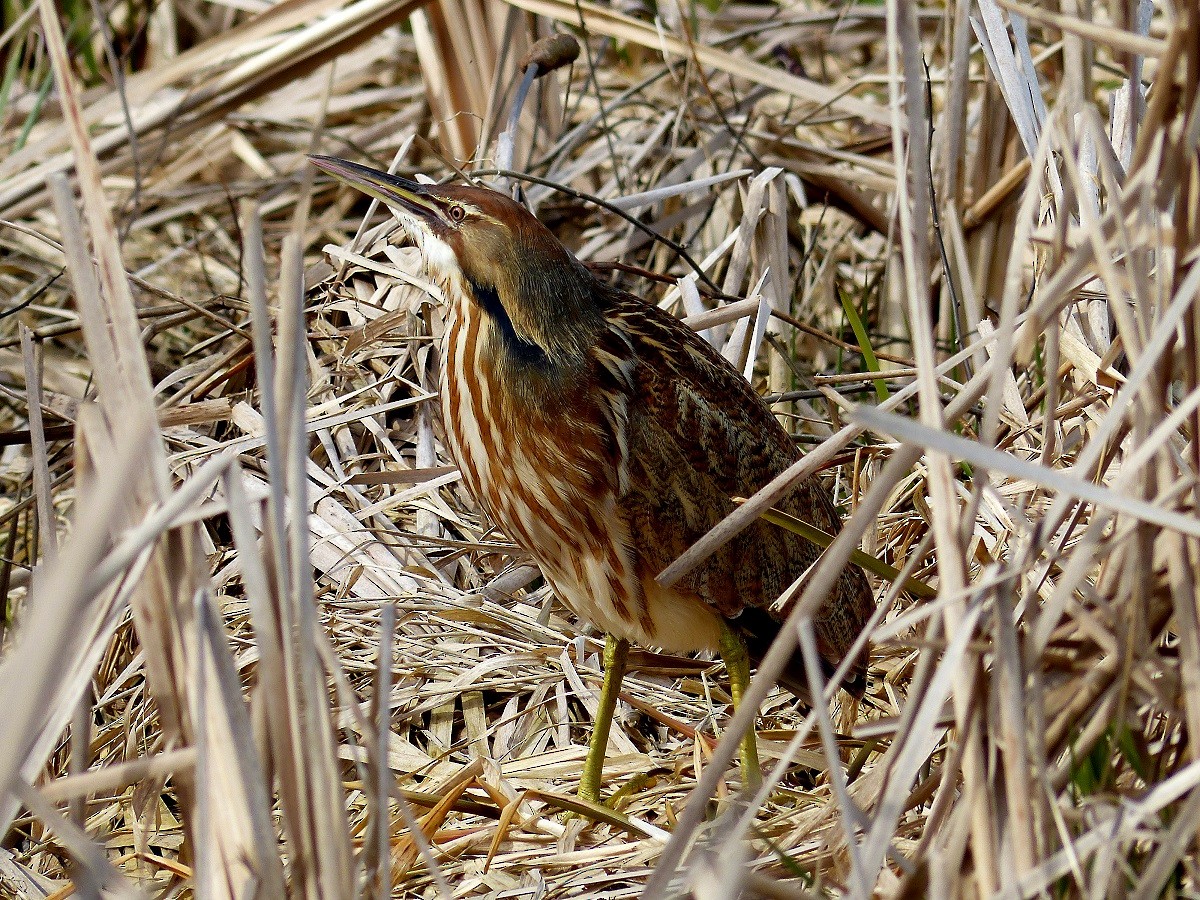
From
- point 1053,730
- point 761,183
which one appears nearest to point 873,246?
point 761,183

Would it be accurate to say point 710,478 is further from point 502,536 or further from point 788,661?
point 502,536

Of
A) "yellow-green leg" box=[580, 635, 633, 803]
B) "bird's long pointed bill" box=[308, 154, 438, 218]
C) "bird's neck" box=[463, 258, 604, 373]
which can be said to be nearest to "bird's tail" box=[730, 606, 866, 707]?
"yellow-green leg" box=[580, 635, 633, 803]

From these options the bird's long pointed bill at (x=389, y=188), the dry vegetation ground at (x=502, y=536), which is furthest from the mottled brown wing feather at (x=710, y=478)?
the bird's long pointed bill at (x=389, y=188)

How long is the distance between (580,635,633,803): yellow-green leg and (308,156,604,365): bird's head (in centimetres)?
43

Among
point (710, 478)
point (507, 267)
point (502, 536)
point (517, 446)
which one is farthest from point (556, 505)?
point (502, 536)

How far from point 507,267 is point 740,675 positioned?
65 centimetres

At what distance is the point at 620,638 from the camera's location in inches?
80.5

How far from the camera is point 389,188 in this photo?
79.7 inches

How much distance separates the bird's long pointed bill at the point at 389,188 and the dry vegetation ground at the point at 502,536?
279 millimetres

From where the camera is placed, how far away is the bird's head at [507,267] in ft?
6.23

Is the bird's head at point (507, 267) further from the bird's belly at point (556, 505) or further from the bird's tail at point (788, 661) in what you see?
the bird's tail at point (788, 661)

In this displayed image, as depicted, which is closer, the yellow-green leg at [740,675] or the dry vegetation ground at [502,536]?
the dry vegetation ground at [502,536]

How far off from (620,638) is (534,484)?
281 mm

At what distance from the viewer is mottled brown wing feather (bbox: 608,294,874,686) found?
1.93 m
